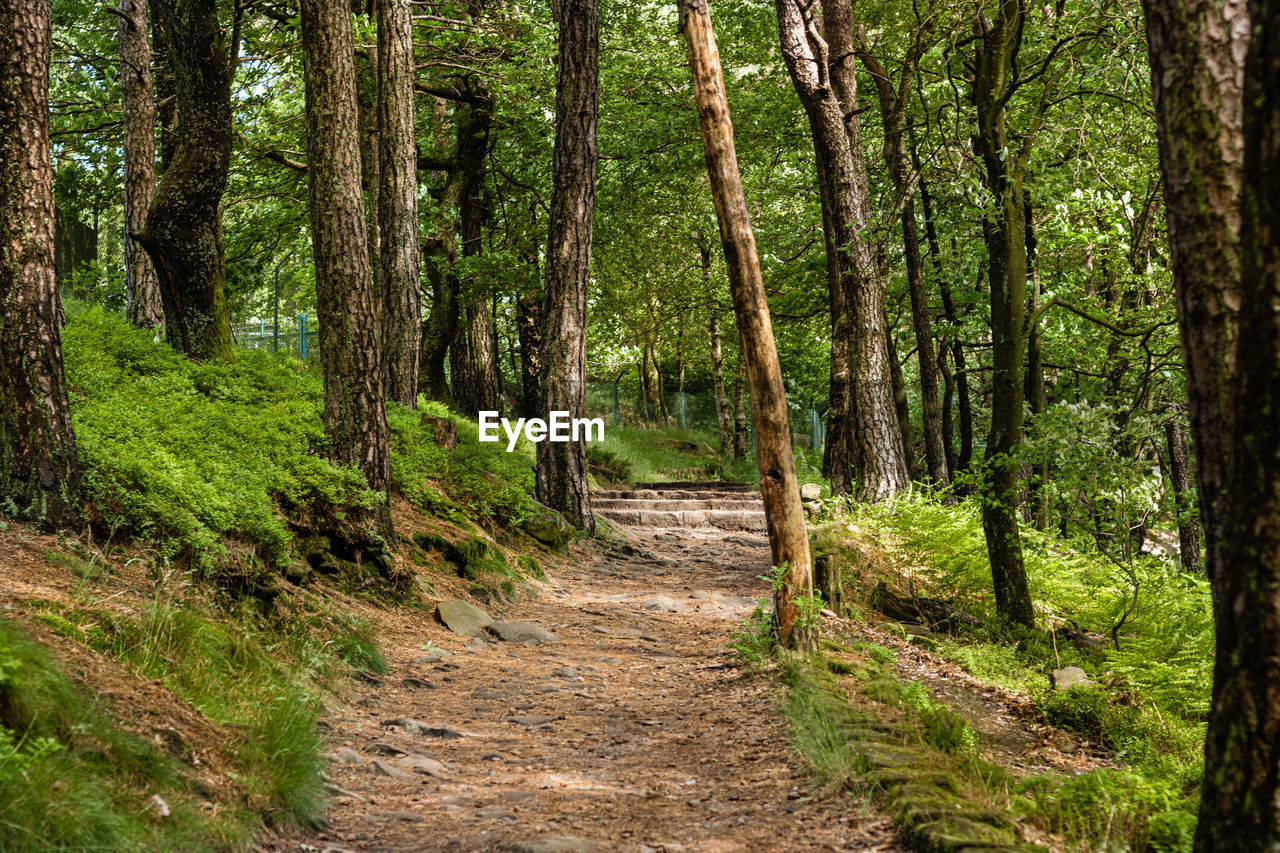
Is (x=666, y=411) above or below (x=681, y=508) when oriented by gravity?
above

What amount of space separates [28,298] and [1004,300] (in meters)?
6.76

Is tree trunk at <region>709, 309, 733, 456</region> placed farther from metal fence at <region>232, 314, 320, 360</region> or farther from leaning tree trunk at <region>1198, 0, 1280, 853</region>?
leaning tree trunk at <region>1198, 0, 1280, 853</region>

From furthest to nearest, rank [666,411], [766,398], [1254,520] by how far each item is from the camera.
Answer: [666,411] → [766,398] → [1254,520]

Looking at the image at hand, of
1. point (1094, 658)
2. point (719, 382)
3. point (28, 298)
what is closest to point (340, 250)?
point (28, 298)

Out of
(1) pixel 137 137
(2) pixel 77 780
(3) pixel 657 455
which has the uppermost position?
(1) pixel 137 137

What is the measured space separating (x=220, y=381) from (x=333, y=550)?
2456 millimetres

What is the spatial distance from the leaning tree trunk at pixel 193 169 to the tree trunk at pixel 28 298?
3.15 meters

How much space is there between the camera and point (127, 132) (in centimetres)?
1168

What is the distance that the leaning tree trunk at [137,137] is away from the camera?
37.8 ft

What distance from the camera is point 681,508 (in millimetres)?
16047

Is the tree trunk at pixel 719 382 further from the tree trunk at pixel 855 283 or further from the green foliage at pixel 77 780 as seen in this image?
the green foliage at pixel 77 780

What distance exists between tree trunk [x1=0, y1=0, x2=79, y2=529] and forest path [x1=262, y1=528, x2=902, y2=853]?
6.79 feet

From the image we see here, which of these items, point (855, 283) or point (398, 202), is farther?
point (398, 202)

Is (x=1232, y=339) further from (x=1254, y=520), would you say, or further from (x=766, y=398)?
(x=766, y=398)
